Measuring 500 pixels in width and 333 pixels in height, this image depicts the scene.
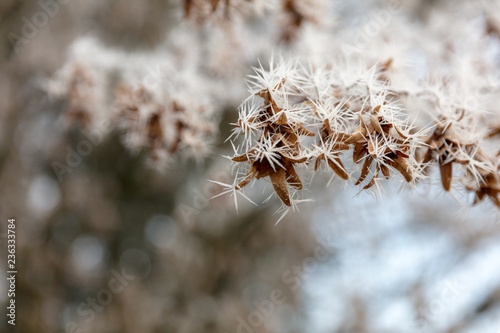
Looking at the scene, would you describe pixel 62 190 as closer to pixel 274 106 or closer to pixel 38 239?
pixel 38 239

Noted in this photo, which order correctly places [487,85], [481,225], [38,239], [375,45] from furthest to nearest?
1. [481,225]
2. [38,239]
3. [375,45]
4. [487,85]

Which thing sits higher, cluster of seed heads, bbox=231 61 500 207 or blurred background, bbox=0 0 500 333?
cluster of seed heads, bbox=231 61 500 207

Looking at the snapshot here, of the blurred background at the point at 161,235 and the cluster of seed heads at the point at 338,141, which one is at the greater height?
the cluster of seed heads at the point at 338,141

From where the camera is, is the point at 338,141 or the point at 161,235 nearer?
the point at 338,141

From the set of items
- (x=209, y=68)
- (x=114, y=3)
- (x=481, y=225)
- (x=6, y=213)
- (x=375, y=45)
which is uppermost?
(x=375, y=45)

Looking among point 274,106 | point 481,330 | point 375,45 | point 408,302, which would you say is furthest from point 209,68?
point 481,330

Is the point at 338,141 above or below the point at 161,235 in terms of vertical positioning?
Answer: above

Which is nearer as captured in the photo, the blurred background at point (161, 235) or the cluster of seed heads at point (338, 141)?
the cluster of seed heads at point (338, 141)

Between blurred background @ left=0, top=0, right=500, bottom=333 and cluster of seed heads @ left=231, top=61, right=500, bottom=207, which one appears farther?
blurred background @ left=0, top=0, right=500, bottom=333
